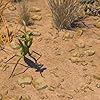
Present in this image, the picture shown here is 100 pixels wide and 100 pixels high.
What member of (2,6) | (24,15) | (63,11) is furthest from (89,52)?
(2,6)

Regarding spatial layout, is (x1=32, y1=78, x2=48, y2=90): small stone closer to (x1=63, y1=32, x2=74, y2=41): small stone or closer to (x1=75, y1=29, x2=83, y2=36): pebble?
(x1=63, y1=32, x2=74, y2=41): small stone

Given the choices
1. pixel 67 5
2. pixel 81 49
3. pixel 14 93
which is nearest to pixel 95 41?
pixel 81 49

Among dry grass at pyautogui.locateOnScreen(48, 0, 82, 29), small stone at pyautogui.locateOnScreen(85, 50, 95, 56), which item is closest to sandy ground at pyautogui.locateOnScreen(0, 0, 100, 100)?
small stone at pyautogui.locateOnScreen(85, 50, 95, 56)

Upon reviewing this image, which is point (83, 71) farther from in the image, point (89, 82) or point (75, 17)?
point (75, 17)

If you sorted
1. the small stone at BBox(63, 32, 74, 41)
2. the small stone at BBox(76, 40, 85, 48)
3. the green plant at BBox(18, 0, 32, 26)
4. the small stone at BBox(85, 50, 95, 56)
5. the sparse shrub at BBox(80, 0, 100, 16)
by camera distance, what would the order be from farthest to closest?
the sparse shrub at BBox(80, 0, 100, 16)
the green plant at BBox(18, 0, 32, 26)
the small stone at BBox(63, 32, 74, 41)
the small stone at BBox(76, 40, 85, 48)
the small stone at BBox(85, 50, 95, 56)

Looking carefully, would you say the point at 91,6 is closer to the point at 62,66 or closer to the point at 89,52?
the point at 89,52

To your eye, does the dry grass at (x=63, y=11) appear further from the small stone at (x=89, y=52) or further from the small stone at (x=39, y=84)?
the small stone at (x=39, y=84)
